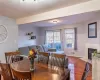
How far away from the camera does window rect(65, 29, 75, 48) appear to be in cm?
754

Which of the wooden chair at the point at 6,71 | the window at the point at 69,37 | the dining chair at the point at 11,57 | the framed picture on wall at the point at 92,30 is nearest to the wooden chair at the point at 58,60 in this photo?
the wooden chair at the point at 6,71

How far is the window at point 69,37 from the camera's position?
24.8ft

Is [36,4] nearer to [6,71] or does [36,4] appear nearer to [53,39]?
[6,71]

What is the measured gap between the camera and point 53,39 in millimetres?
8266

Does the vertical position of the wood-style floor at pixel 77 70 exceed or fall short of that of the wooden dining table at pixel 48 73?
it falls short

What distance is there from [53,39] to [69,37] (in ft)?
4.32

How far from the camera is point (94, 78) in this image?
3.13 metres

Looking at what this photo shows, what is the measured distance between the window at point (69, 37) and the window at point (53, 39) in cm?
67

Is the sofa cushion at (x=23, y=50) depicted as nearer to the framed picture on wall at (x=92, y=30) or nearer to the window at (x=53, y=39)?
the window at (x=53, y=39)

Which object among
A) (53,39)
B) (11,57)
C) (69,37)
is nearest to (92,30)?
(69,37)

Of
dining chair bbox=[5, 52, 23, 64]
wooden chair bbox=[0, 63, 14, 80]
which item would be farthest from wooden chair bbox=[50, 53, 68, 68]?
dining chair bbox=[5, 52, 23, 64]

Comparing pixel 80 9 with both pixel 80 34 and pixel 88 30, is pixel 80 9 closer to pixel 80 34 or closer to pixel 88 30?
pixel 88 30

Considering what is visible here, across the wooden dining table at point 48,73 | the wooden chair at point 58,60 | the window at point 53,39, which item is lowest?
the wooden dining table at point 48,73

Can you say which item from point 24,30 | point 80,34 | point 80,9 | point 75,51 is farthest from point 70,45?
point 80,9
